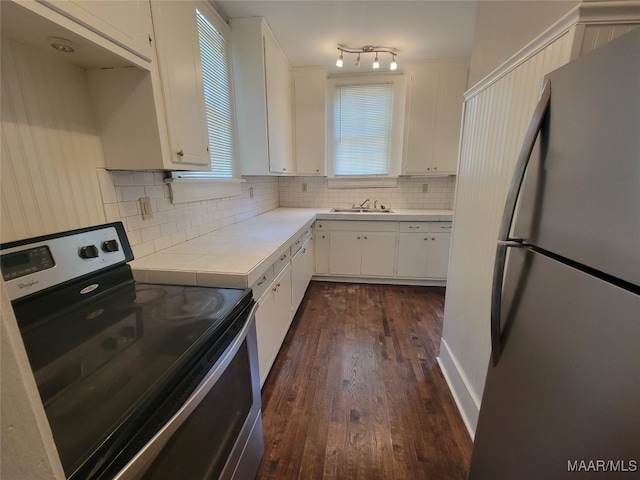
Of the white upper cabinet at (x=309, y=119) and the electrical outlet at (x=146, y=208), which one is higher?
the white upper cabinet at (x=309, y=119)

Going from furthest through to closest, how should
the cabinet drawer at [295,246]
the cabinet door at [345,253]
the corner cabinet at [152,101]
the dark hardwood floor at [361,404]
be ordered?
the cabinet door at [345,253] → the cabinet drawer at [295,246] → the dark hardwood floor at [361,404] → the corner cabinet at [152,101]

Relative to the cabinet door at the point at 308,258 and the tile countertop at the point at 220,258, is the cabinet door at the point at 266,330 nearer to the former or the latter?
the tile countertop at the point at 220,258

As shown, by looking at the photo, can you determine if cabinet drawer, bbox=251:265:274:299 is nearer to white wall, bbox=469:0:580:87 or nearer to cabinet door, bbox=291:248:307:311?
cabinet door, bbox=291:248:307:311

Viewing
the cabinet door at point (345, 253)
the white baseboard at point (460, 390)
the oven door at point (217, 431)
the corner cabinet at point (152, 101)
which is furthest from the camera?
the cabinet door at point (345, 253)

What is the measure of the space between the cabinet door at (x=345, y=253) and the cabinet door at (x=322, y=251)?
0.05 meters

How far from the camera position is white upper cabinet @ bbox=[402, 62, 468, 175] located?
308 centimetres

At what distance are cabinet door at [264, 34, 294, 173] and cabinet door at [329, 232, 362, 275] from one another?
3.36ft

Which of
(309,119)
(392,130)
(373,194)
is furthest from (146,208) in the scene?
(392,130)

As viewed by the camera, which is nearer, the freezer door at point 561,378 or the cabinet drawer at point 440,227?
the freezer door at point 561,378

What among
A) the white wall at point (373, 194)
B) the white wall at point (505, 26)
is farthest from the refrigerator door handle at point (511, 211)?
the white wall at point (373, 194)

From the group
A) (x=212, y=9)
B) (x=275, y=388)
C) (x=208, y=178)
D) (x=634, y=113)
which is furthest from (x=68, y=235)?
(x=212, y=9)

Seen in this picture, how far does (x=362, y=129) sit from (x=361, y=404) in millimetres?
3138

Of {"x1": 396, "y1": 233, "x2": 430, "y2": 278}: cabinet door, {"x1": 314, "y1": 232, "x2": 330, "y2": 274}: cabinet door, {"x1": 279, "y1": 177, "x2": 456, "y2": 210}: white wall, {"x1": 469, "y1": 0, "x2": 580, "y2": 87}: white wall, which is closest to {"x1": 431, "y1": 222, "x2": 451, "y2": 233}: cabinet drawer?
{"x1": 396, "y1": 233, "x2": 430, "y2": 278}: cabinet door

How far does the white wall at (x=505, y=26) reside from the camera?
1044mm
